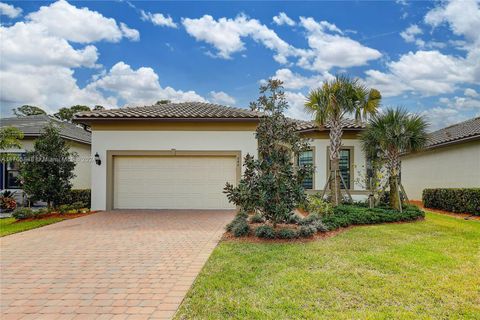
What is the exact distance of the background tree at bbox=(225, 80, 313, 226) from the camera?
25.3ft

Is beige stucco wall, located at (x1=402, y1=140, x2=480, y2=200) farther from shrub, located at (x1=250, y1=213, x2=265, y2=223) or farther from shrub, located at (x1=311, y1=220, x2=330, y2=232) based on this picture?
shrub, located at (x1=250, y1=213, x2=265, y2=223)

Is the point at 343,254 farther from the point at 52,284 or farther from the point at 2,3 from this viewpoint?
the point at 2,3

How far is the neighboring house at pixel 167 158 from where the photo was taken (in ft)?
41.9

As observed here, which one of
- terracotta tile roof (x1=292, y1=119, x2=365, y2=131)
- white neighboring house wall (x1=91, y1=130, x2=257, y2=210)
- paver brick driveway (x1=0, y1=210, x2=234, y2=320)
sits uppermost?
terracotta tile roof (x1=292, y1=119, x2=365, y2=131)

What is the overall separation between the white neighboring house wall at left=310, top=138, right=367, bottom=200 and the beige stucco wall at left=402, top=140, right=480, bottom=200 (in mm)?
4279

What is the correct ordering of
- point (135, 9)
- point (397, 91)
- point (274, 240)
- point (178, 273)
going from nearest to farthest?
point (178, 273)
point (274, 240)
point (135, 9)
point (397, 91)

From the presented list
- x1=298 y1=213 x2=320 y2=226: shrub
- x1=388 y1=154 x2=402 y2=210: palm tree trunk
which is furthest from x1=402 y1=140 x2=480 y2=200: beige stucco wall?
x1=298 y1=213 x2=320 y2=226: shrub

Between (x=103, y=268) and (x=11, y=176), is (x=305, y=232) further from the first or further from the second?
(x=11, y=176)

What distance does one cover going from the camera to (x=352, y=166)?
48.8ft

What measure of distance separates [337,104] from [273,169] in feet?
16.7

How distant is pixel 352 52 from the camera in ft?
47.2

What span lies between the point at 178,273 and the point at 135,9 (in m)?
11.1

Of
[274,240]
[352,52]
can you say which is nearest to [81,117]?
[274,240]

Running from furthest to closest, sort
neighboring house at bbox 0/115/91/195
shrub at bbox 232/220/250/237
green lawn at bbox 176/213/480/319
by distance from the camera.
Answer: neighboring house at bbox 0/115/91/195
shrub at bbox 232/220/250/237
green lawn at bbox 176/213/480/319
